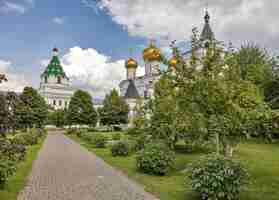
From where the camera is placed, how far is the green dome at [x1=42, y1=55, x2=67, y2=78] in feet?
278

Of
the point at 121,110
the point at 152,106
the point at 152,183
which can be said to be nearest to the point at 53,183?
the point at 152,183

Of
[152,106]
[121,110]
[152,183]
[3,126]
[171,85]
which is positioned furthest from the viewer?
[121,110]

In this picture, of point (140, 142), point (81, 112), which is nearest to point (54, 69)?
point (81, 112)

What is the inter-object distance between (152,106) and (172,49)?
6.41 meters

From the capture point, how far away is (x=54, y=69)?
85625 millimetres

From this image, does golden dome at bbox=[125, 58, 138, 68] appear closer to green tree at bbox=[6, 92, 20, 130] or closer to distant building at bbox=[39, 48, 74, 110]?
distant building at bbox=[39, 48, 74, 110]

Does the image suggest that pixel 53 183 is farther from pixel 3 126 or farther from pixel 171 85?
pixel 171 85

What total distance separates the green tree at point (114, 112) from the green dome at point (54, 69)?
138ft

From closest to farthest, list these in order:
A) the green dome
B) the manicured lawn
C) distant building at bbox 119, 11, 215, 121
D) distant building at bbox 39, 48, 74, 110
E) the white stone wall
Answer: the manicured lawn, distant building at bbox 119, 11, 215, 121, the white stone wall, distant building at bbox 39, 48, 74, 110, the green dome

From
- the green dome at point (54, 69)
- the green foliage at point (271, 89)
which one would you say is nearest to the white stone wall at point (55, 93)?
the green dome at point (54, 69)

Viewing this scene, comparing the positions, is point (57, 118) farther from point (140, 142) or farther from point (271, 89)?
point (140, 142)

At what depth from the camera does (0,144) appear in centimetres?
756

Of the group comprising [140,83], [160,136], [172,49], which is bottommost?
[160,136]

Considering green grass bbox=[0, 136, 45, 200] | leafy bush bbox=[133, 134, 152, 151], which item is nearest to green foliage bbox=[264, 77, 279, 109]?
leafy bush bbox=[133, 134, 152, 151]
